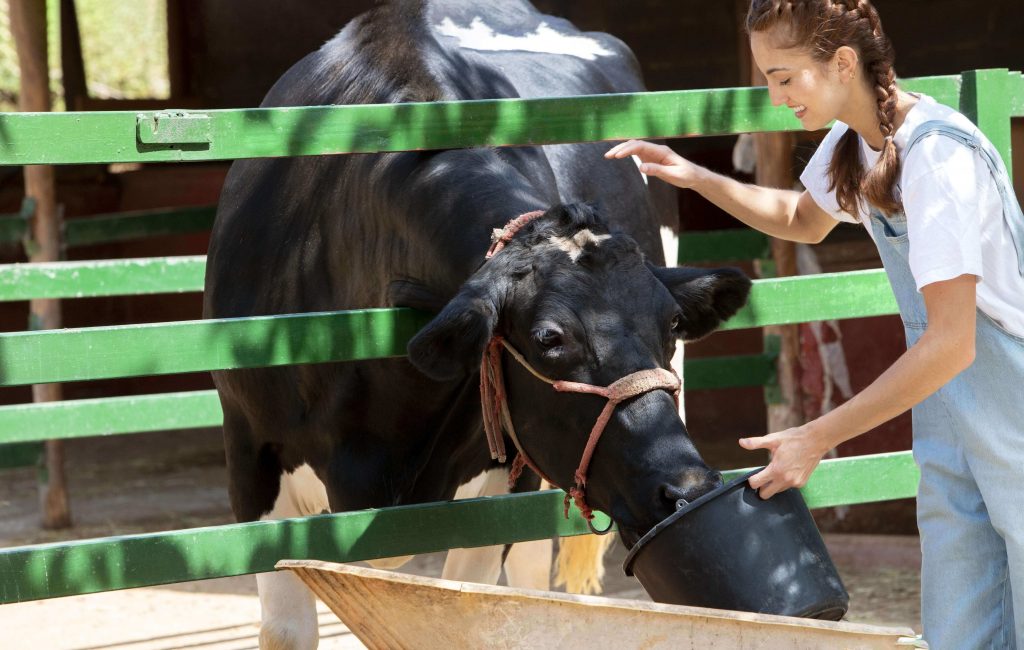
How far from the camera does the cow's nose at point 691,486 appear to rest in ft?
6.96

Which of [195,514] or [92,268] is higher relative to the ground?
[92,268]

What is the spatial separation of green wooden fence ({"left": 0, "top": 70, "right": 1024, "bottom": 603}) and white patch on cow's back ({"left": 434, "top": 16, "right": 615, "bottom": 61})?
155 centimetres

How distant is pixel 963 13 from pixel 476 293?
6.38 m

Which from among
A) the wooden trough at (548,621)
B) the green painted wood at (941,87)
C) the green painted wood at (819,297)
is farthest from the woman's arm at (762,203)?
the wooden trough at (548,621)

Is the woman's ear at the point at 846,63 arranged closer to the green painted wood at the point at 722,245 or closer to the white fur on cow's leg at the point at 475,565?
the white fur on cow's leg at the point at 475,565

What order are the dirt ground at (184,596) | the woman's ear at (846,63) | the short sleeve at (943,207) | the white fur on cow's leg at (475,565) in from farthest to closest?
the dirt ground at (184,596), the white fur on cow's leg at (475,565), the woman's ear at (846,63), the short sleeve at (943,207)

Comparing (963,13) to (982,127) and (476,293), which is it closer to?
(982,127)

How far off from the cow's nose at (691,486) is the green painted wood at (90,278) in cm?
295

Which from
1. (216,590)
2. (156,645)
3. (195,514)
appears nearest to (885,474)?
(156,645)

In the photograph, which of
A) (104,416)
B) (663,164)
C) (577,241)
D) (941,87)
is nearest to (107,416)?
(104,416)

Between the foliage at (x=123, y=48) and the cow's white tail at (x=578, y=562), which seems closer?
the cow's white tail at (x=578, y=562)

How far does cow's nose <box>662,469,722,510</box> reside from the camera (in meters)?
2.12

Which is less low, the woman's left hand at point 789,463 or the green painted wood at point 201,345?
the green painted wood at point 201,345

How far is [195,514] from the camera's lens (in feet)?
22.4
